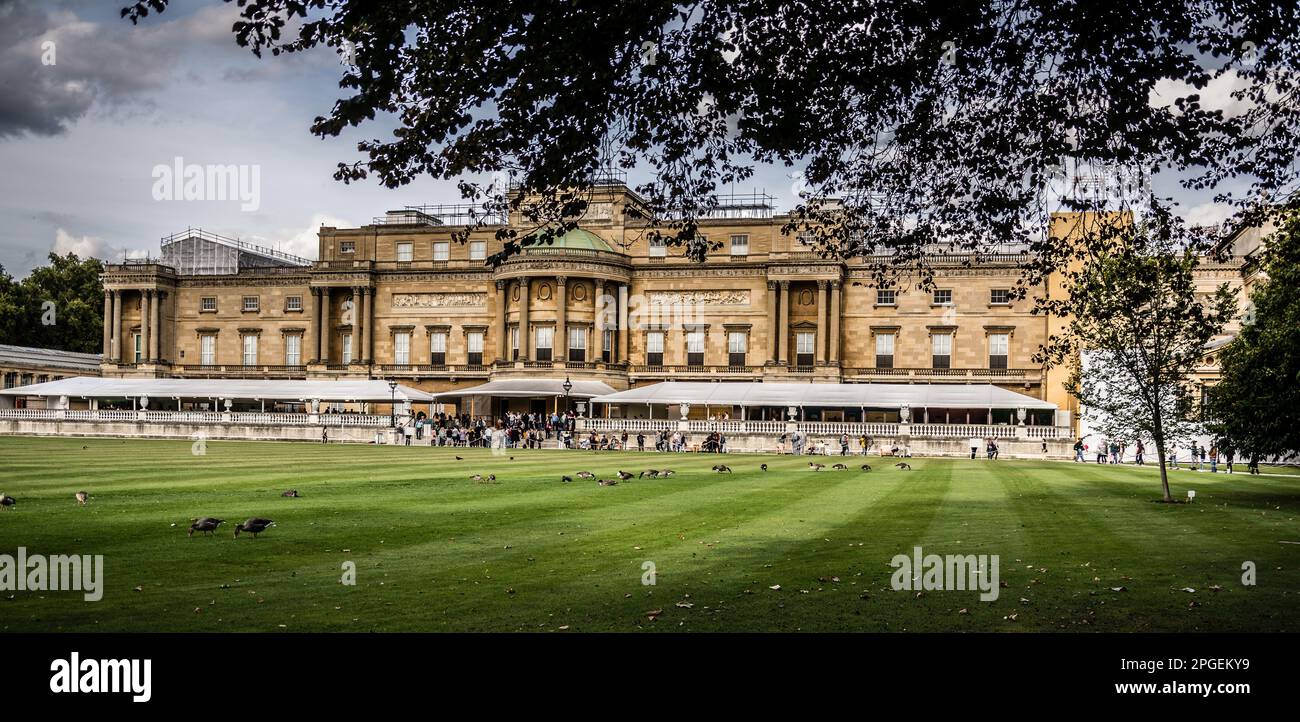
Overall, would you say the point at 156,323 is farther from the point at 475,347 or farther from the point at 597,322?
the point at 597,322

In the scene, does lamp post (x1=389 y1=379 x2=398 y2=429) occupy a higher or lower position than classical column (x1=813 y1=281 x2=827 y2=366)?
lower

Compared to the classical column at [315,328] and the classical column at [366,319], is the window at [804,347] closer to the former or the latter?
the classical column at [366,319]

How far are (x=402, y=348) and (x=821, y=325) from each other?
100.0ft

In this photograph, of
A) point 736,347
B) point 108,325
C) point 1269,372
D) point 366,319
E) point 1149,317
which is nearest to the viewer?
point 1269,372

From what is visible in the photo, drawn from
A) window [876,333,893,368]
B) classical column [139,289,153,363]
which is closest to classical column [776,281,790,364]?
window [876,333,893,368]

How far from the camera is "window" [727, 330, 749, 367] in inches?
2820

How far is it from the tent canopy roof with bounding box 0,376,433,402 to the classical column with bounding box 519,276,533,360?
685 centimetres

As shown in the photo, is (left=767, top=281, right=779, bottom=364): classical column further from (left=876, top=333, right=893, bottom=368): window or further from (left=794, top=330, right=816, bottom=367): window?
(left=876, top=333, right=893, bottom=368): window

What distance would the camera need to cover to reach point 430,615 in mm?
9688

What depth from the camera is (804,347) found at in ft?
232

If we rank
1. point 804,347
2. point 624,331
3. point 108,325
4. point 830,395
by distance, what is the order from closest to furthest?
1. point 830,395
2. point 804,347
3. point 624,331
4. point 108,325

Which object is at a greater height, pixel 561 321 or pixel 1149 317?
pixel 561 321

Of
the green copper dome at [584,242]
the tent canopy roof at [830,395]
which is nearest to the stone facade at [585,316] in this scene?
the green copper dome at [584,242]

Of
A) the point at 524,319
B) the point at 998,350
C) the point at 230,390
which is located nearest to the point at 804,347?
the point at 998,350
